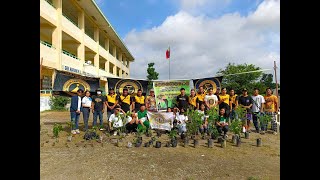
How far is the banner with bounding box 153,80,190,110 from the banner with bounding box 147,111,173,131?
84 cm

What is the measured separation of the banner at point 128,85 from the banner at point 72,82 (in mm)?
751

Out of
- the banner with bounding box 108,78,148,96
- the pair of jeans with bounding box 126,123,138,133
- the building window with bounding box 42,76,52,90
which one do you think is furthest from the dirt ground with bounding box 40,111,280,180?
the building window with bounding box 42,76,52,90

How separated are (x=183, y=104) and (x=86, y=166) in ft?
15.7

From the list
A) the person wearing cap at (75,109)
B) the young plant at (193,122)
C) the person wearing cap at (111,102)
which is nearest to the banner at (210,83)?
the young plant at (193,122)

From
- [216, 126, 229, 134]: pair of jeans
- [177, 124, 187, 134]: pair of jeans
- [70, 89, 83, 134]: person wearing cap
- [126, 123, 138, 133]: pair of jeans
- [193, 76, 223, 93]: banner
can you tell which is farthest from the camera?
[193, 76, 223, 93]: banner

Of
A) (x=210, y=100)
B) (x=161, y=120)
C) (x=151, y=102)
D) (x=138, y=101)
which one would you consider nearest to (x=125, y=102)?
(x=138, y=101)

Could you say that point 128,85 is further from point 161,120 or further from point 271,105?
point 271,105

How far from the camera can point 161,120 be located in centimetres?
888

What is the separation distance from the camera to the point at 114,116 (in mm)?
8477

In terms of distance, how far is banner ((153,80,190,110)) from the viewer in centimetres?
967

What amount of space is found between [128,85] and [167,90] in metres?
1.75

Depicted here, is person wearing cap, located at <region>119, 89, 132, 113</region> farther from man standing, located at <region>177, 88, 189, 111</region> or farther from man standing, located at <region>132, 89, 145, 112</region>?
man standing, located at <region>177, 88, 189, 111</region>
